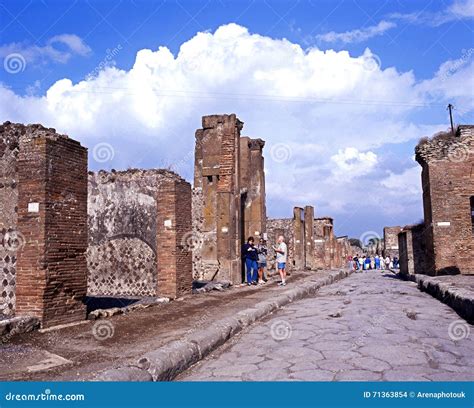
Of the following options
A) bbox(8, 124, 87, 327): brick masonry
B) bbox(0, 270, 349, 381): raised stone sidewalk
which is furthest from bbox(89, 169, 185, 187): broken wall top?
bbox(8, 124, 87, 327): brick masonry

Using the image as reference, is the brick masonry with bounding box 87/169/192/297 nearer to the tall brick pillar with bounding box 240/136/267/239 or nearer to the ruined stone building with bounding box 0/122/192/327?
the ruined stone building with bounding box 0/122/192/327

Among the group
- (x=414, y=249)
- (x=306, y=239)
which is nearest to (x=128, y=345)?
(x=414, y=249)

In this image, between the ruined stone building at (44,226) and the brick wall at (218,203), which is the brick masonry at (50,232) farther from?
the brick wall at (218,203)

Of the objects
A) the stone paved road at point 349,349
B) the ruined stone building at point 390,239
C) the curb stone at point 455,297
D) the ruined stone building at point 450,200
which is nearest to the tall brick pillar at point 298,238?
the ruined stone building at point 450,200

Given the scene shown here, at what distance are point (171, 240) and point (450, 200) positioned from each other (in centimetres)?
907

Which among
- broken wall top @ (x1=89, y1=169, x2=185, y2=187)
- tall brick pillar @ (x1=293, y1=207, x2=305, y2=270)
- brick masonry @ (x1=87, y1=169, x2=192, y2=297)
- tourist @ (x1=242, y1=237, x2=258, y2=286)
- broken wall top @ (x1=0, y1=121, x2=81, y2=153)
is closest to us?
broken wall top @ (x1=0, y1=121, x2=81, y2=153)

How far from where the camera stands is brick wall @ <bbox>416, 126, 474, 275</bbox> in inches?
543

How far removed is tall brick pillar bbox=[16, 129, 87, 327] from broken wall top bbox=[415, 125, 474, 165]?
11.2 metres

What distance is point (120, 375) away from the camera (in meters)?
3.42

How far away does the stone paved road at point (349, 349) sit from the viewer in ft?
12.3

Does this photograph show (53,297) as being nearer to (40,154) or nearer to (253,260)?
(40,154)

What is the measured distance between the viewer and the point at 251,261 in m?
14.0

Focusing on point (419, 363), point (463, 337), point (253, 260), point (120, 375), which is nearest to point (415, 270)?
point (253, 260)

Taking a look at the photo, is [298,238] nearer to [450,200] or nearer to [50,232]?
[450,200]
